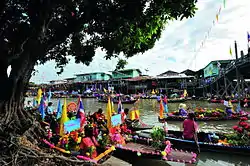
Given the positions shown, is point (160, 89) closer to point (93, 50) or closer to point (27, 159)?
point (93, 50)

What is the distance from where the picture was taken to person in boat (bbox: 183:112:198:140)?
938 centimetres

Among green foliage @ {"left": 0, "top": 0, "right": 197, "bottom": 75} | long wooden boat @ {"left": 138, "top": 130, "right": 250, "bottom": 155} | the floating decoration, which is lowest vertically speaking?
long wooden boat @ {"left": 138, "top": 130, "right": 250, "bottom": 155}

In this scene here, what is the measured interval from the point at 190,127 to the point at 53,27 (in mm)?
6780

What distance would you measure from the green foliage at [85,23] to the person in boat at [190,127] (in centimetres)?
342

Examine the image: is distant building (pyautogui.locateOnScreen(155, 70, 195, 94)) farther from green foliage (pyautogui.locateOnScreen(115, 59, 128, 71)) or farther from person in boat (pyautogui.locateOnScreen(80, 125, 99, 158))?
person in boat (pyautogui.locateOnScreen(80, 125, 99, 158))

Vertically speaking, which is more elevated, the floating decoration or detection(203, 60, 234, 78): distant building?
detection(203, 60, 234, 78): distant building

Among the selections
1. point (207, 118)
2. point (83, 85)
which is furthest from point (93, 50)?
point (83, 85)

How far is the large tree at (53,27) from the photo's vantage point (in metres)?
6.25

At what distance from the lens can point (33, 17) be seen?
6.85 meters

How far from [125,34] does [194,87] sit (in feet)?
167

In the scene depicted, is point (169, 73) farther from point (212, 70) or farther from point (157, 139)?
point (157, 139)

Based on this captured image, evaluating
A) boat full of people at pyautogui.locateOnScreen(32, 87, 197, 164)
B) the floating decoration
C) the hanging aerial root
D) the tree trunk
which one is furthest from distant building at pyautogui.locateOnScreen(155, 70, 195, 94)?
the hanging aerial root

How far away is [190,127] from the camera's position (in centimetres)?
965

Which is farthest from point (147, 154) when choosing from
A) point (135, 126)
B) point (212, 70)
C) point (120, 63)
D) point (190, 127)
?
point (212, 70)
